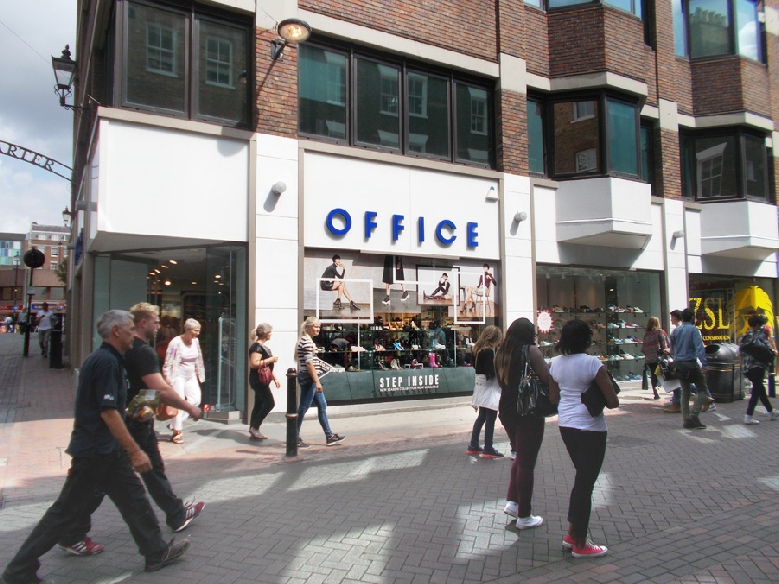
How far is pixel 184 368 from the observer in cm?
809

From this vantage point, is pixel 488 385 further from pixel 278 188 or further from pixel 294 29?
pixel 294 29

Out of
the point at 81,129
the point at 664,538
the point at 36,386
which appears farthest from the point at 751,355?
the point at 81,129

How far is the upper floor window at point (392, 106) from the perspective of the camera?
10.6 meters

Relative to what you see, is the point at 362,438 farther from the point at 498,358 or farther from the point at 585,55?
the point at 585,55

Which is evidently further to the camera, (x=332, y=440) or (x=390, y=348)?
(x=390, y=348)

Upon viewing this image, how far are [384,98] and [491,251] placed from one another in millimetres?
3740

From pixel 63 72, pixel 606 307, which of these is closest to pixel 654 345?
pixel 606 307

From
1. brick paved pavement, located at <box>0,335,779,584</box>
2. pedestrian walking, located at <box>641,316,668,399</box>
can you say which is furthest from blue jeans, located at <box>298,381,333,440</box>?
pedestrian walking, located at <box>641,316,668,399</box>

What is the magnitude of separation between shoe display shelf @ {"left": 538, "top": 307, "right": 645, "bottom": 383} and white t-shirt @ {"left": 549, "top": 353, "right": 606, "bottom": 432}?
9601 mm

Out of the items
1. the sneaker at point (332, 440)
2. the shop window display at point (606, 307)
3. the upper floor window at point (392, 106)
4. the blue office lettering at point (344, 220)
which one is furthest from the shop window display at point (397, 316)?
the upper floor window at point (392, 106)

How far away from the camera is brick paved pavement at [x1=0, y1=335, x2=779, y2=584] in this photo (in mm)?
3955

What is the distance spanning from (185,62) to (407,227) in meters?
4.74

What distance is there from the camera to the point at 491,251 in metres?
12.0

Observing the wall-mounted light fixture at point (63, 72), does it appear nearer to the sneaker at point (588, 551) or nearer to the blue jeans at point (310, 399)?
the blue jeans at point (310, 399)
